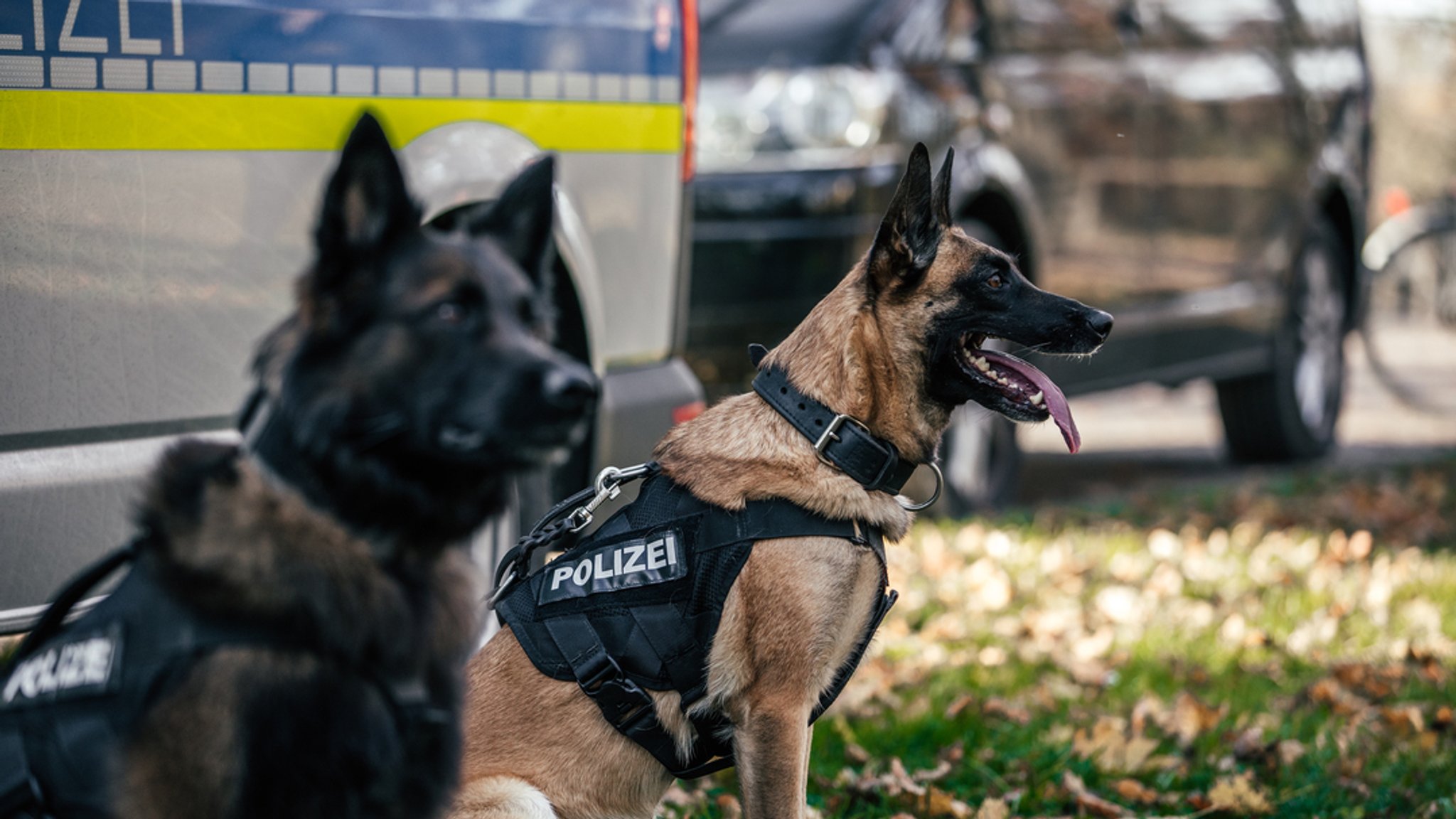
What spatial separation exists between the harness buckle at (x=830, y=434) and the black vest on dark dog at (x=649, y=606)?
13 cm

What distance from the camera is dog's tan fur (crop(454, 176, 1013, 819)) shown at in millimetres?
2551

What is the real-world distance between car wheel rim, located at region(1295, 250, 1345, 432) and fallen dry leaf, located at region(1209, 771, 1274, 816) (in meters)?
5.05

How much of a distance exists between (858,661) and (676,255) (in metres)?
1.64

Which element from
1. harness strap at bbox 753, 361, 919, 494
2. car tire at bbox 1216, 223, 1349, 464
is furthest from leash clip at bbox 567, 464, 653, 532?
car tire at bbox 1216, 223, 1349, 464

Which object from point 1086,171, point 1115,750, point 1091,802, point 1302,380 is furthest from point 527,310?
point 1302,380

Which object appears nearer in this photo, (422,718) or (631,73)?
(422,718)

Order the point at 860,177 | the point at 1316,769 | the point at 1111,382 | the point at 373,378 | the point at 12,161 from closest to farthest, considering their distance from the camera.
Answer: the point at 373,378 < the point at 12,161 < the point at 1316,769 < the point at 860,177 < the point at 1111,382

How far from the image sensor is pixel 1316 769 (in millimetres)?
3383

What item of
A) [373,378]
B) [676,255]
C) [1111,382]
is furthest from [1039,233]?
[373,378]

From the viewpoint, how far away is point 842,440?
2.71 metres

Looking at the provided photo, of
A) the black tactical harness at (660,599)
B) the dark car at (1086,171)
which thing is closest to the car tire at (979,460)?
the dark car at (1086,171)

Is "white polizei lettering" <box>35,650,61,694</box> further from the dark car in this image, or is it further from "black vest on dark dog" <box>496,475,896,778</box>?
the dark car

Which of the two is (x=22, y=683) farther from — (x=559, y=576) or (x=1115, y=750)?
(x=1115, y=750)

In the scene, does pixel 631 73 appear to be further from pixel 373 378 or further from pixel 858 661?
pixel 373 378
